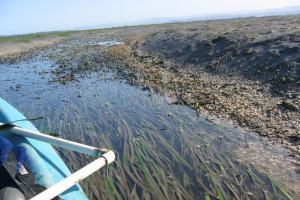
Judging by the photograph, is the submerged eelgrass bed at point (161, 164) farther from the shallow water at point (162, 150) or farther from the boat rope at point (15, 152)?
the boat rope at point (15, 152)

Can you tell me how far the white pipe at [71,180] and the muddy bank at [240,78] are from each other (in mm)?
4795

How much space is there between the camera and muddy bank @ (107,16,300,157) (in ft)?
31.6

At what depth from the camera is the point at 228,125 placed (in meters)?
9.53

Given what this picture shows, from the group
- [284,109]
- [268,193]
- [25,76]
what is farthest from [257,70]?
A: [25,76]

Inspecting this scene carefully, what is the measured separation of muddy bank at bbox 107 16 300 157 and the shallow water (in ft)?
2.12

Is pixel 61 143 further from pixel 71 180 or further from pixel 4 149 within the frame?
pixel 71 180

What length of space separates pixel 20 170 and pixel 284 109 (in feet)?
23.9

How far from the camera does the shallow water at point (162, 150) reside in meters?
6.57

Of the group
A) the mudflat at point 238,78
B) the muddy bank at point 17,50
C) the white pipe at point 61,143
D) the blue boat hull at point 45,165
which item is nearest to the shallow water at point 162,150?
the mudflat at point 238,78

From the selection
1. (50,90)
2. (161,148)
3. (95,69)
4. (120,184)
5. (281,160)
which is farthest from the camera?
(95,69)

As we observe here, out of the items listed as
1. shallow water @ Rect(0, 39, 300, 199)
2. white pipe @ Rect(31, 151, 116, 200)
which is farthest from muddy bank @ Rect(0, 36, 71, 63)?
white pipe @ Rect(31, 151, 116, 200)

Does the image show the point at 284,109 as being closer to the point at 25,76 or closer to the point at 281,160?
the point at 281,160

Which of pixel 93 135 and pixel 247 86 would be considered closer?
pixel 93 135

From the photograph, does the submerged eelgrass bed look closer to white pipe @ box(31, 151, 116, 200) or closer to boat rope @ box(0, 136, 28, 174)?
boat rope @ box(0, 136, 28, 174)
